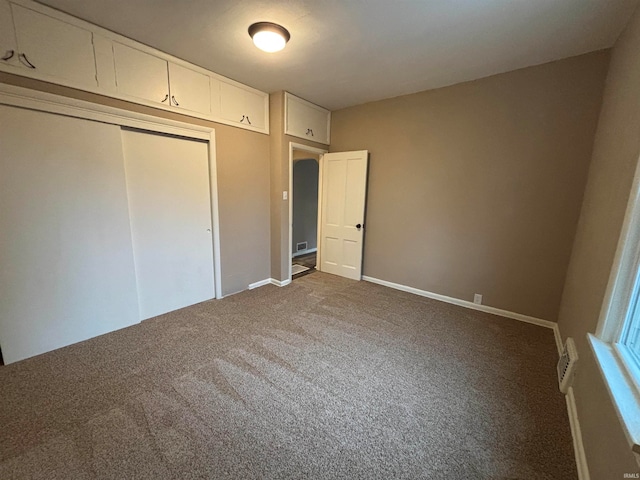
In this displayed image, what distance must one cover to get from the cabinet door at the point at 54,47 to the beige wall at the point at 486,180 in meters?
3.03

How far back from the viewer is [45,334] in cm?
214

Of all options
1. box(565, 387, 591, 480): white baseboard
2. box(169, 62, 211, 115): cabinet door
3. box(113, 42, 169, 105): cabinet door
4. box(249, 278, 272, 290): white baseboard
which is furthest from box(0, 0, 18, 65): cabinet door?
box(565, 387, 591, 480): white baseboard

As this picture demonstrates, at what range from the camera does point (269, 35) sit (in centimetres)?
201

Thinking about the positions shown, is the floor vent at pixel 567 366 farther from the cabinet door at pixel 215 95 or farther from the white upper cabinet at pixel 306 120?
the cabinet door at pixel 215 95

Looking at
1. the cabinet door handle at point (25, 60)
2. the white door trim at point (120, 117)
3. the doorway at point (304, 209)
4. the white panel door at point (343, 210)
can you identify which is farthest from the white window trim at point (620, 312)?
the doorway at point (304, 209)

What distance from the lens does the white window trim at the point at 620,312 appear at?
3.83 feet

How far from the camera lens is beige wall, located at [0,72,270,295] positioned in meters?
3.16

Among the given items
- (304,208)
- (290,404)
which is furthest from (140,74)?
(304,208)

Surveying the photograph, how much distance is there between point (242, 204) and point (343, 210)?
1575 millimetres

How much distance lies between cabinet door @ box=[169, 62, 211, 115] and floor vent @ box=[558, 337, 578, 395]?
3.89 metres

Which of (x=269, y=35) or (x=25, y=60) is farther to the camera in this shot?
(x=269, y=35)

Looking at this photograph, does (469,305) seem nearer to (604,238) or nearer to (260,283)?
(604,238)

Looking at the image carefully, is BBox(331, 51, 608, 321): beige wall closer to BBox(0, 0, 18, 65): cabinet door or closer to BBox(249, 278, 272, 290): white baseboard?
BBox(249, 278, 272, 290): white baseboard

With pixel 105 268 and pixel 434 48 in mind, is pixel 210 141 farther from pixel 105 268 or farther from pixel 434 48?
pixel 434 48
